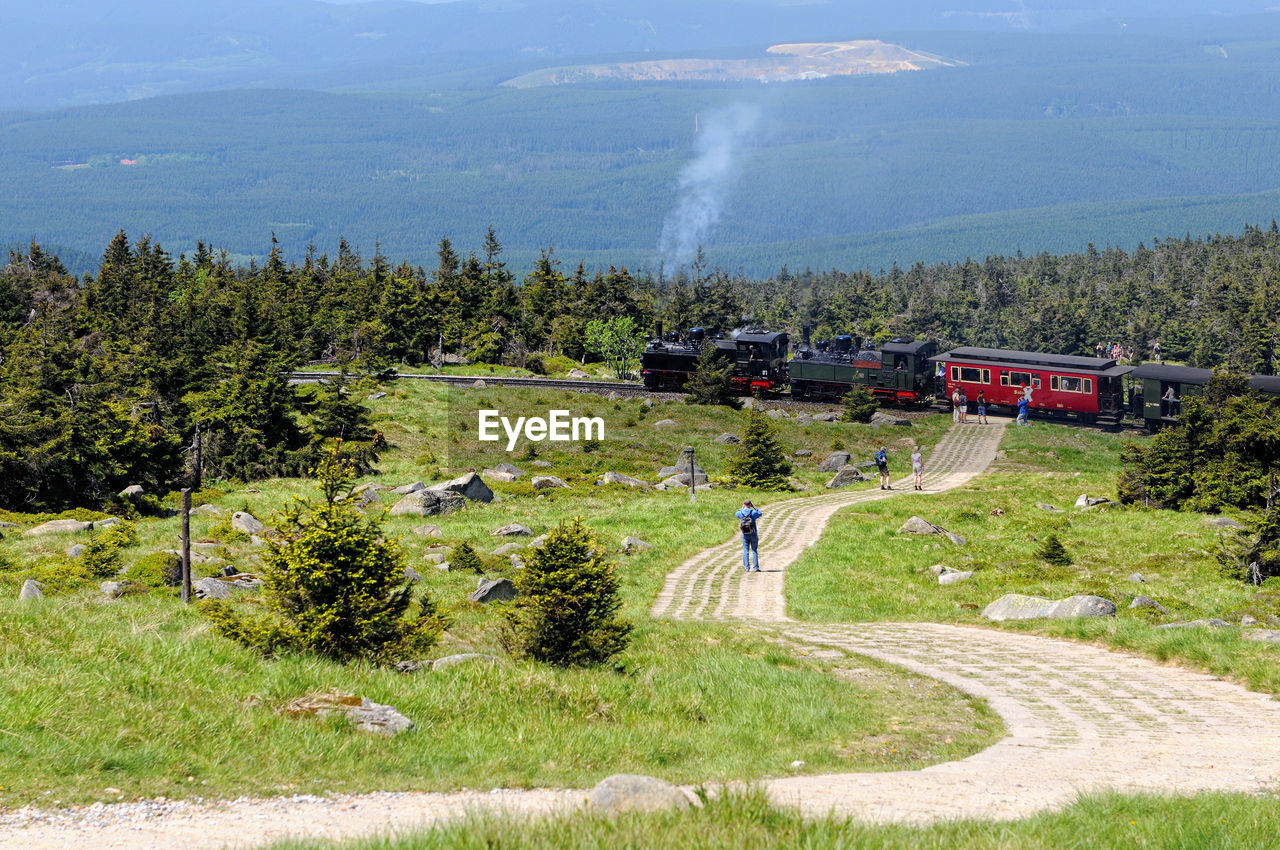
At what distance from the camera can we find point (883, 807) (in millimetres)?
9391

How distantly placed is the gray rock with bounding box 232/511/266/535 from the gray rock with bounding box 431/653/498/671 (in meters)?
16.4

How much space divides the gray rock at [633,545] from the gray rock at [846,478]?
15.4 meters

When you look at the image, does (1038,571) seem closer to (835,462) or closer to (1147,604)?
(1147,604)

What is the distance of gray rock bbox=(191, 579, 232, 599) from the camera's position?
69.2 feet

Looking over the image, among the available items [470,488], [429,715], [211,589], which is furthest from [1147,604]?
[470,488]

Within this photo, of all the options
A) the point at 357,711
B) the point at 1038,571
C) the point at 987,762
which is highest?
the point at 357,711

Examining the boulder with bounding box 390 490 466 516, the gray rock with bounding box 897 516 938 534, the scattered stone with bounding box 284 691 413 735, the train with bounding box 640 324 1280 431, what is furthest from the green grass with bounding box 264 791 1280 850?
the train with bounding box 640 324 1280 431

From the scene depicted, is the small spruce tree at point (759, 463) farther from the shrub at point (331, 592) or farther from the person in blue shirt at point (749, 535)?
the shrub at point (331, 592)

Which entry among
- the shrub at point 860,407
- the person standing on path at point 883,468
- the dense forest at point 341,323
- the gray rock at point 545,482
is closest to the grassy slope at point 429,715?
the gray rock at point 545,482

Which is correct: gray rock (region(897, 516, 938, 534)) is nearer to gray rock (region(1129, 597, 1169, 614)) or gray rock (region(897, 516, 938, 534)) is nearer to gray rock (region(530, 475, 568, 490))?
gray rock (region(1129, 597, 1169, 614))

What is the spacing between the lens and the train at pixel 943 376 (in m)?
55.1

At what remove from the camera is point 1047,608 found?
2089cm

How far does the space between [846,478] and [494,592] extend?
24.1 metres

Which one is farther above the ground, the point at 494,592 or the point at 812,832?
the point at 812,832
